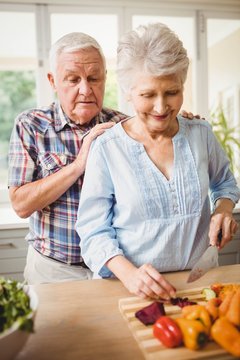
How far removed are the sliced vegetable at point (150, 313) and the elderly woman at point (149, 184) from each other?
0.57 ft

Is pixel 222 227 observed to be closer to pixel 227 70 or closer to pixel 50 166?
pixel 50 166

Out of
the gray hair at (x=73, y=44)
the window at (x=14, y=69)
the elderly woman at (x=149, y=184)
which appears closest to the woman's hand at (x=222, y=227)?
the elderly woman at (x=149, y=184)

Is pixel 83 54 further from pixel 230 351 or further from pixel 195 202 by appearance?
pixel 230 351

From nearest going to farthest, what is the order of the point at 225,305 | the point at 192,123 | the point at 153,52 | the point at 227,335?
the point at 227,335 < the point at 225,305 < the point at 153,52 < the point at 192,123

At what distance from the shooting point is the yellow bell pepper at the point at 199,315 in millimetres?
792

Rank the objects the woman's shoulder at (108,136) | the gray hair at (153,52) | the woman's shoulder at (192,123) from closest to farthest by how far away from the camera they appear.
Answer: the gray hair at (153,52) < the woman's shoulder at (108,136) < the woman's shoulder at (192,123)

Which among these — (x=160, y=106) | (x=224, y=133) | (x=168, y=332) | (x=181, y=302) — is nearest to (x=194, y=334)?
(x=168, y=332)

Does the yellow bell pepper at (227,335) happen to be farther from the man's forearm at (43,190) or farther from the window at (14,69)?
the window at (14,69)

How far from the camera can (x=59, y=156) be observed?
4.78 feet

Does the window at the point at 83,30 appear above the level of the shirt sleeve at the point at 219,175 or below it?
above

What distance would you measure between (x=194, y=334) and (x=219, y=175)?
0.70 metres

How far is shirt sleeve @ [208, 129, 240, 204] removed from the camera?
4.25 ft

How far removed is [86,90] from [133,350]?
0.94 meters

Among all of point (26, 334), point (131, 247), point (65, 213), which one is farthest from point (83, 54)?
point (26, 334)
